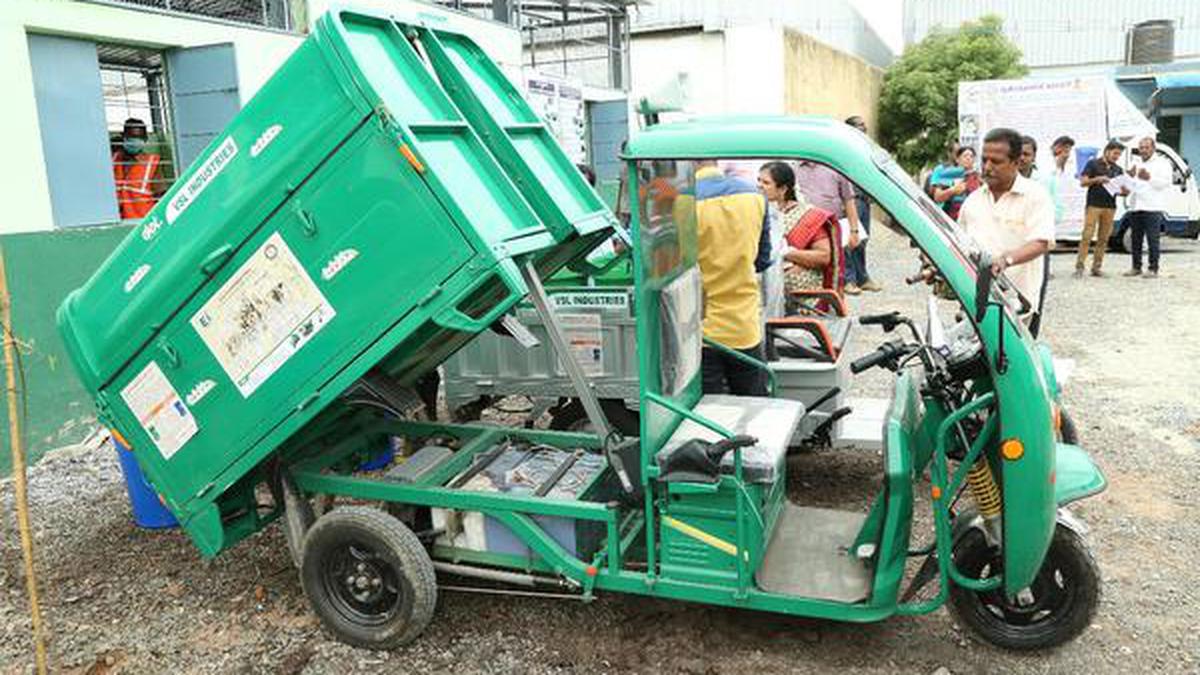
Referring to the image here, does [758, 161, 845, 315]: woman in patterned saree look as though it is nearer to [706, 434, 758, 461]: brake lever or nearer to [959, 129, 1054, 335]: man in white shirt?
[959, 129, 1054, 335]: man in white shirt

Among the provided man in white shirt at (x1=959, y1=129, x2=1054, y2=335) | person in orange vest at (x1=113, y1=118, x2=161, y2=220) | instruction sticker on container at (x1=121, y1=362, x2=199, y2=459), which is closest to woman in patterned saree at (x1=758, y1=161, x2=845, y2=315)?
man in white shirt at (x1=959, y1=129, x2=1054, y2=335)

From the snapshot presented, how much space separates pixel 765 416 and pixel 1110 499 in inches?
97.4

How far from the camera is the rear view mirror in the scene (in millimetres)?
2730

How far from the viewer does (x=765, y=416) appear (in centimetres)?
376

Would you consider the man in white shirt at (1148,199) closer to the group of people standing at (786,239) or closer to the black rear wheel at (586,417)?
the group of people standing at (786,239)

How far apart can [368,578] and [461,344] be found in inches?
41.2

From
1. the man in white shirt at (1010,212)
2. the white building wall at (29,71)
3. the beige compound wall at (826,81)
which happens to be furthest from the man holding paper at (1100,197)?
the white building wall at (29,71)

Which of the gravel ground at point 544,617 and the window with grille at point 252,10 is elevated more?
the window with grille at point 252,10

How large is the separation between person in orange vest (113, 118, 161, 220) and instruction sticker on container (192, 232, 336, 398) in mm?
4458

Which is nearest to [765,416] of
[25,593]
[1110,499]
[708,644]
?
[708,644]

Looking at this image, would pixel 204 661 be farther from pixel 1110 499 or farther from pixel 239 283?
pixel 1110 499

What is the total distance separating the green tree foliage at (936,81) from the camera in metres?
24.1

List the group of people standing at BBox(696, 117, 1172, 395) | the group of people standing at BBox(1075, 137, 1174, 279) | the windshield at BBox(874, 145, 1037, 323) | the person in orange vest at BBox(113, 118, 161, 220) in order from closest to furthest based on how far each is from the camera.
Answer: the windshield at BBox(874, 145, 1037, 323) → the group of people standing at BBox(696, 117, 1172, 395) → the person in orange vest at BBox(113, 118, 161, 220) → the group of people standing at BBox(1075, 137, 1174, 279)

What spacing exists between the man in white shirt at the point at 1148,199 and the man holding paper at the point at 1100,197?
24 cm
